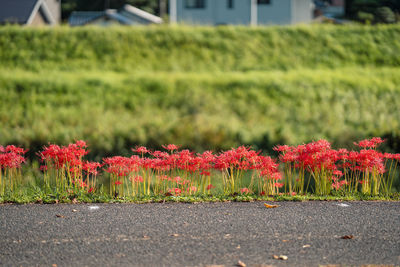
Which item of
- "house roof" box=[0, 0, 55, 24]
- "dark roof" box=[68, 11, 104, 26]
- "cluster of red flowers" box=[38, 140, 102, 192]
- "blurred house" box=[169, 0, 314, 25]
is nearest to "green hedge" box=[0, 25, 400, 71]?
"house roof" box=[0, 0, 55, 24]

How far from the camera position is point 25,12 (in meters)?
24.2

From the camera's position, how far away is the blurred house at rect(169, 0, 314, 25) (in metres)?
24.5

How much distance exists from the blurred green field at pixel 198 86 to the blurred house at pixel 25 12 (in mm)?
7371

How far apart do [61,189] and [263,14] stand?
819 inches

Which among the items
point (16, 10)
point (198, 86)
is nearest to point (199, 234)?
point (198, 86)

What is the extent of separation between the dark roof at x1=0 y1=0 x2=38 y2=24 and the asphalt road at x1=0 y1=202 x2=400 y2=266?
20.5 meters

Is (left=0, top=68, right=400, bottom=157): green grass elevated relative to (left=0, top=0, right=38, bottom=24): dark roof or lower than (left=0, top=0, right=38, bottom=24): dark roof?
lower

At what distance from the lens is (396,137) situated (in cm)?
836

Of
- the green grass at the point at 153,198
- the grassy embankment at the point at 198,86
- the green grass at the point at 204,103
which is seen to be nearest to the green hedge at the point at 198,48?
the grassy embankment at the point at 198,86

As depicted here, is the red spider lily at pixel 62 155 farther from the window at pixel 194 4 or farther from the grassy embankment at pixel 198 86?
the window at pixel 194 4

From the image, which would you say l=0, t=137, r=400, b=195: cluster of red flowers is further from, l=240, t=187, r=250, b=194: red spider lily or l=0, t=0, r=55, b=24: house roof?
l=0, t=0, r=55, b=24: house roof

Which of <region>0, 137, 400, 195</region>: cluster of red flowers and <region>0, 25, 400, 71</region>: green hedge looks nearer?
<region>0, 137, 400, 195</region>: cluster of red flowers

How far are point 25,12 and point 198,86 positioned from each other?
15137mm

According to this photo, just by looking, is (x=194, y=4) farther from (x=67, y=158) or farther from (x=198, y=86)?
(x=67, y=158)
